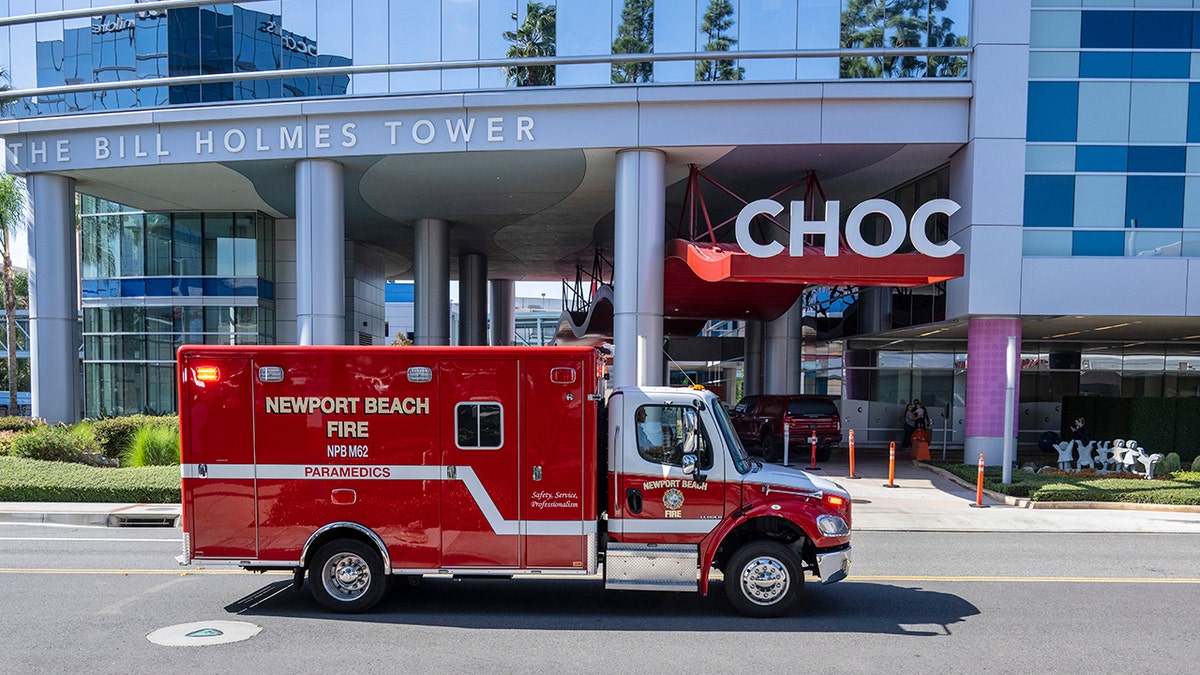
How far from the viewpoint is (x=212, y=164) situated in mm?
20531

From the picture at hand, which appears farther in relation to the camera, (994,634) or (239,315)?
(239,315)

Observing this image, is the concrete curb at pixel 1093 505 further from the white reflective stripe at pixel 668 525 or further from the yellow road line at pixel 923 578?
the white reflective stripe at pixel 668 525

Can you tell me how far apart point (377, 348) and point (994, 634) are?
6.41m

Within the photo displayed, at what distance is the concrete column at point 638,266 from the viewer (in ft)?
59.9

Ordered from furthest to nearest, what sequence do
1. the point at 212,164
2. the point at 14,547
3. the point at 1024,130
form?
1. the point at 212,164
2. the point at 1024,130
3. the point at 14,547

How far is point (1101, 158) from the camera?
1800 cm

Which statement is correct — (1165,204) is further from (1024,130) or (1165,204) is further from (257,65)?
(257,65)

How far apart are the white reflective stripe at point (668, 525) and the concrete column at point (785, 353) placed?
793 inches

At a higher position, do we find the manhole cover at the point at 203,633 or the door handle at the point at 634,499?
the door handle at the point at 634,499

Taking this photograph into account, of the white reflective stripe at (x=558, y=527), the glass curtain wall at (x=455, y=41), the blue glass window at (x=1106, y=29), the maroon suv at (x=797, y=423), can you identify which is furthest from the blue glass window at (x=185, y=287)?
the blue glass window at (x=1106, y=29)

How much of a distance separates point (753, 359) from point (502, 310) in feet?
71.8

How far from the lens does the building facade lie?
1770cm

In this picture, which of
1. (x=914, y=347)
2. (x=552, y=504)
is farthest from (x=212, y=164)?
(x=914, y=347)

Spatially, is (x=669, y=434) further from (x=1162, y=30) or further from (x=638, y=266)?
(x=1162, y=30)
